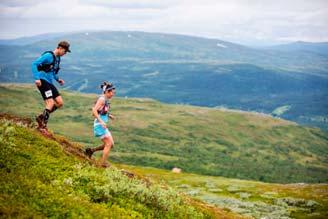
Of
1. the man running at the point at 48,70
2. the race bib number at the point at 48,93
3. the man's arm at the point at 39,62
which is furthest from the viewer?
the race bib number at the point at 48,93

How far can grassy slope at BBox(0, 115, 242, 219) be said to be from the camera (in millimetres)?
12336

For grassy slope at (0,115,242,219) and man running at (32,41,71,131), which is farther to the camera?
man running at (32,41,71,131)

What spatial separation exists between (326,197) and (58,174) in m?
69.8

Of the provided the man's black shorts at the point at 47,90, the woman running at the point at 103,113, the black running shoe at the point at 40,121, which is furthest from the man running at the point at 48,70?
the woman running at the point at 103,113

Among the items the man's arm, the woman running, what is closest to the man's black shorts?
the man's arm

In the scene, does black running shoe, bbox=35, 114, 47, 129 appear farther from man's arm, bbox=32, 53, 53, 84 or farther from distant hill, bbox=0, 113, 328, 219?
man's arm, bbox=32, 53, 53, 84

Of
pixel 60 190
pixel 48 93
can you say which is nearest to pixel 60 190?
pixel 60 190

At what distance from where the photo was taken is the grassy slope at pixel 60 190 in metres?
12.3

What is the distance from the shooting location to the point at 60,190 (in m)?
14.3

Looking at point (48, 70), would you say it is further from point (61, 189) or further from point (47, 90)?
point (61, 189)

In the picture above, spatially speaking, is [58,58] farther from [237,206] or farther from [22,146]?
[237,206]

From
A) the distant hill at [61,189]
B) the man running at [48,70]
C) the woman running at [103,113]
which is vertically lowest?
the distant hill at [61,189]

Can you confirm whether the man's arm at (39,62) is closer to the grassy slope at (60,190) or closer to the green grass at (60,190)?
the grassy slope at (60,190)

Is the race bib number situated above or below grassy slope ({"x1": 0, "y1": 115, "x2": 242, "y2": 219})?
above
